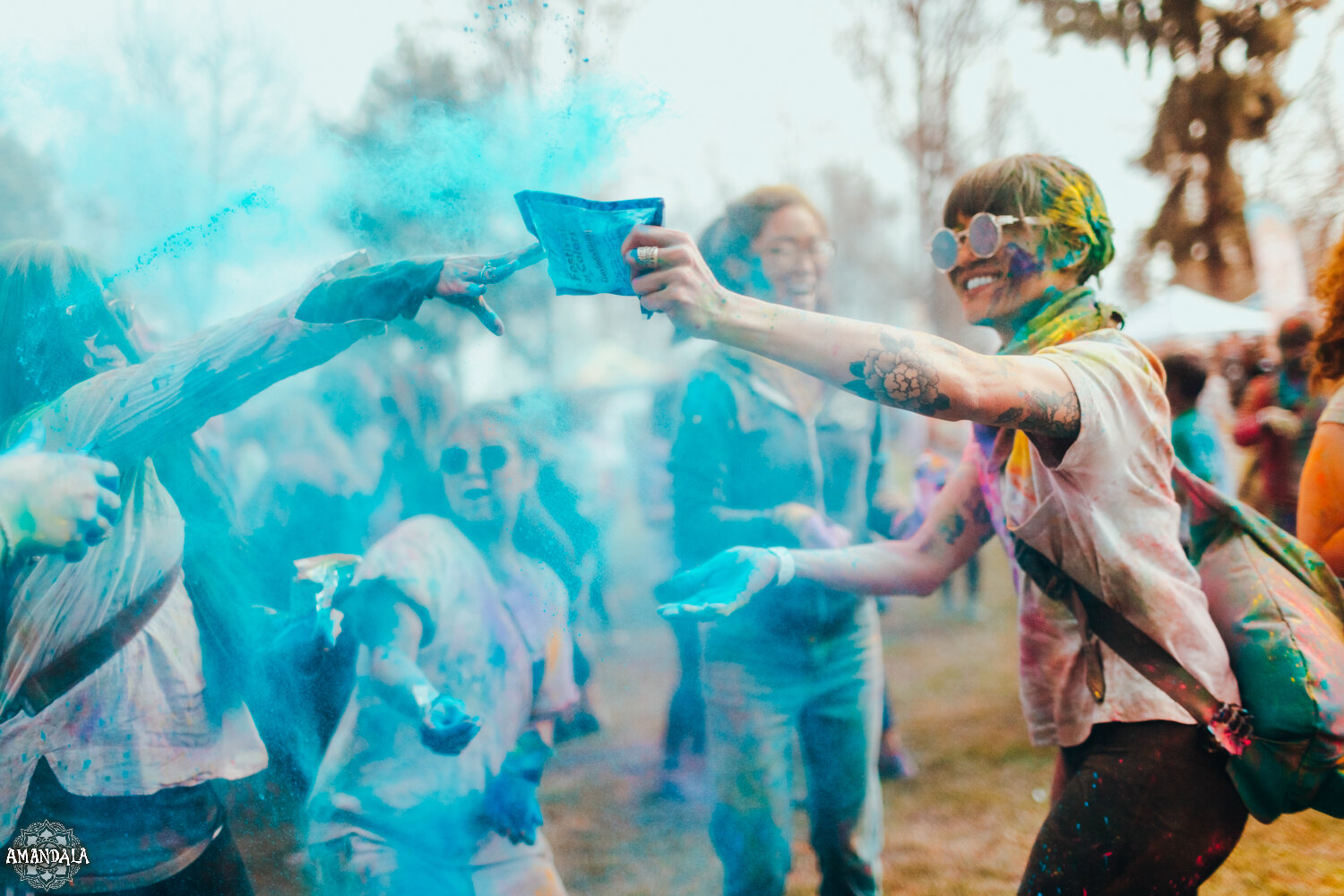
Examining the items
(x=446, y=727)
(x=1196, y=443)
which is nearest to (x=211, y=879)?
(x=446, y=727)

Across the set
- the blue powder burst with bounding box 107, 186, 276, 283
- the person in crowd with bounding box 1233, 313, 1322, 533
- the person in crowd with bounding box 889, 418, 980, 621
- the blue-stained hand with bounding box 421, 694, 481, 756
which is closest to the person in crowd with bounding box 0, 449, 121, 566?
the blue powder burst with bounding box 107, 186, 276, 283

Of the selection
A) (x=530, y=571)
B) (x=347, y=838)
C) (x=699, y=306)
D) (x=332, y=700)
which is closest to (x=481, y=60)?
(x=699, y=306)

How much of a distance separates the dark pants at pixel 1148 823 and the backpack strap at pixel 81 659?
2.12 meters

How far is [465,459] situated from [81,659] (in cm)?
95

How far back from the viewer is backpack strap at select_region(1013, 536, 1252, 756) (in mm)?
1596

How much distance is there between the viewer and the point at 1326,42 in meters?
3.47

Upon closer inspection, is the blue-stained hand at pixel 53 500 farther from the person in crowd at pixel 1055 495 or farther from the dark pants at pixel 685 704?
the dark pants at pixel 685 704

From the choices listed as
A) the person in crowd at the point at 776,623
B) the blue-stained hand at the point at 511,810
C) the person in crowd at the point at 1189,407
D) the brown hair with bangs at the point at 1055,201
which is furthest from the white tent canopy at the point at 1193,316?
the blue-stained hand at the point at 511,810

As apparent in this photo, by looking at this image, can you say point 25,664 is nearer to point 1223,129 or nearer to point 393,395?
point 393,395

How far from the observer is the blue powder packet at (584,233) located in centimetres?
139

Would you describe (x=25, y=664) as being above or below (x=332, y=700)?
above

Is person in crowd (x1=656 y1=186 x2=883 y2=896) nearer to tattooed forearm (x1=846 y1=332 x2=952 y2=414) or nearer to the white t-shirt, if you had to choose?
the white t-shirt

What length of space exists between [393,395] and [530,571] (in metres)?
0.58

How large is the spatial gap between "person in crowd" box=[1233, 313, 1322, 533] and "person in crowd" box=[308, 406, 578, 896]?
12.4ft
